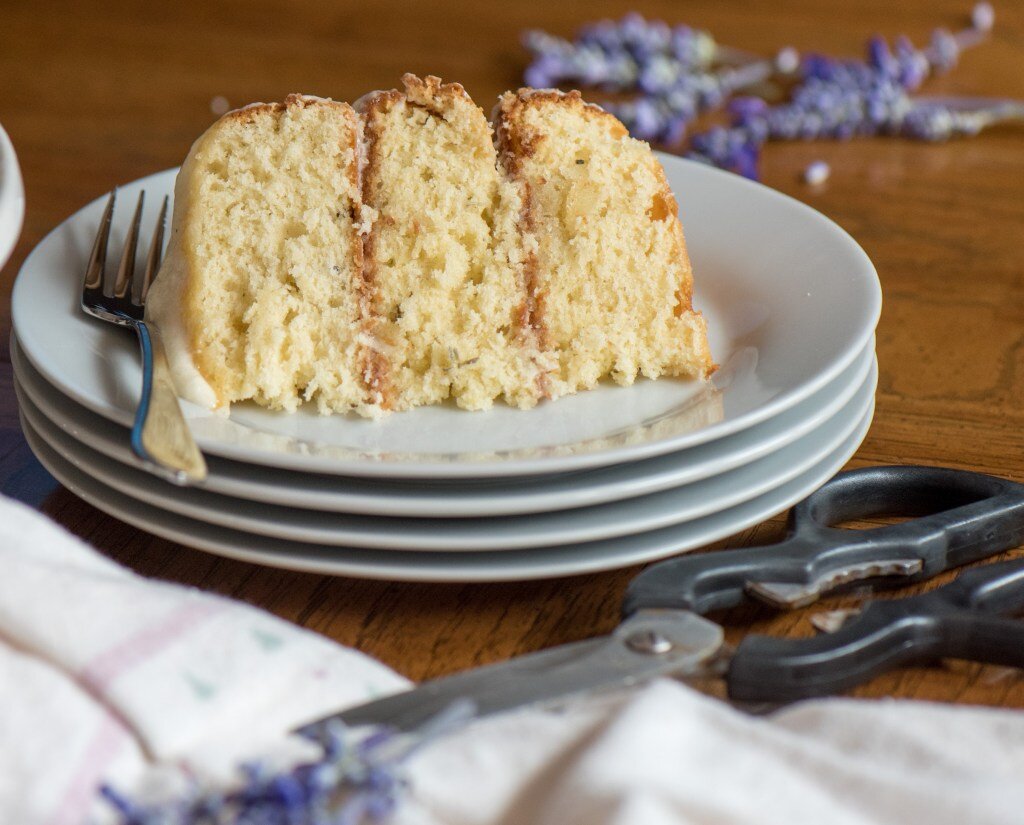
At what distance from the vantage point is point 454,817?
2.93ft

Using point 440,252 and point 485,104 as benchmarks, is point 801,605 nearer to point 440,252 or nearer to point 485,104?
point 440,252

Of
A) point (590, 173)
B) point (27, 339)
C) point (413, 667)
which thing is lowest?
point (413, 667)

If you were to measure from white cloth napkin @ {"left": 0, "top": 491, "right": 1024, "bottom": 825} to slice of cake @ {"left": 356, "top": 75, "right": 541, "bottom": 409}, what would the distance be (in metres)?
0.50

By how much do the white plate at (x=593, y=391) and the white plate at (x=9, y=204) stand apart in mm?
154

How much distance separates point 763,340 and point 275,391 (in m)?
0.55

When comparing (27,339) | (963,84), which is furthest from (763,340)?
(963,84)

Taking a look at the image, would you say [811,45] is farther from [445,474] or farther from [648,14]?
[445,474]

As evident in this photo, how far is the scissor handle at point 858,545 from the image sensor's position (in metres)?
1.08

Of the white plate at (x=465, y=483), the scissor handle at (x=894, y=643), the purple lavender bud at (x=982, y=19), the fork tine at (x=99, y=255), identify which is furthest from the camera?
the purple lavender bud at (x=982, y=19)

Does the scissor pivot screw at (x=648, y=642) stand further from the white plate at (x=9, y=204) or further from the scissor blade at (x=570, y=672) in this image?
the white plate at (x=9, y=204)

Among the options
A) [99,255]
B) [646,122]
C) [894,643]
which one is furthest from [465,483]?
[646,122]

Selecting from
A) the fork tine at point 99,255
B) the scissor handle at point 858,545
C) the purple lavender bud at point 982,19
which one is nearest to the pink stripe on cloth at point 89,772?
the scissor handle at point 858,545

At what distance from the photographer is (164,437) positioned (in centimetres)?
114

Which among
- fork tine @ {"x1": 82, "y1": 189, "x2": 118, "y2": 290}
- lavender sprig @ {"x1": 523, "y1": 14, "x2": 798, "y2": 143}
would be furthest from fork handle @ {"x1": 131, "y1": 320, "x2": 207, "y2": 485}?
lavender sprig @ {"x1": 523, "y1": 14, "x2": 798, "y2": 143}
